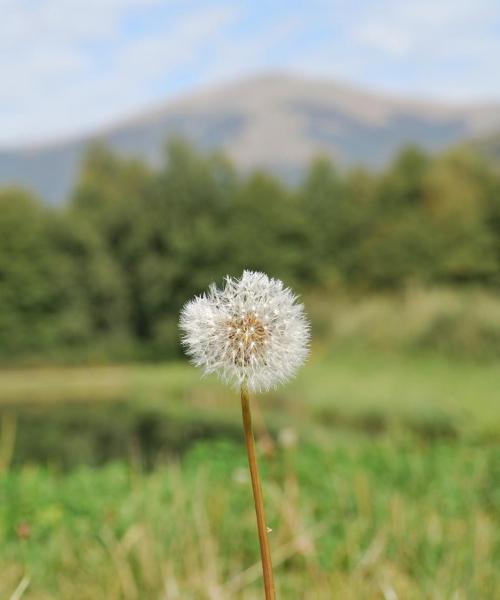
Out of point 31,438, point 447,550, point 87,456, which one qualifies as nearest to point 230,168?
point 31,438

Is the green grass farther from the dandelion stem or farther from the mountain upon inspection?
the mountain

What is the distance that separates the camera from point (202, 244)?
21578mm

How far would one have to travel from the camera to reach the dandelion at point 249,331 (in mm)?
771

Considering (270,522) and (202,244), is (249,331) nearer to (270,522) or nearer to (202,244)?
(270,522)

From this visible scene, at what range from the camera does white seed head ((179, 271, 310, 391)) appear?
2.55ft

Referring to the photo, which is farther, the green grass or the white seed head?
the green grass

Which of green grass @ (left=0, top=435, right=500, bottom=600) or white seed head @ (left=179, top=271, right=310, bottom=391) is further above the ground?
white seed head @ (left=179, top=271, right=310, bottom=391)

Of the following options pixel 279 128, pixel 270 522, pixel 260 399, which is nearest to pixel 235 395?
pixel 260 399

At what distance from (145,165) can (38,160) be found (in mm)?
111116

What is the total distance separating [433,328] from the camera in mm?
14820

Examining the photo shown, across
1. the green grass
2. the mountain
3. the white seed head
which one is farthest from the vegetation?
the mountain

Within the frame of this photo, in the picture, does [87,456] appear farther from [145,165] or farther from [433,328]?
[145,165]

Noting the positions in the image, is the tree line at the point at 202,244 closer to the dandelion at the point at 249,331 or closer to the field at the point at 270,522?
the field at the point at 270,522

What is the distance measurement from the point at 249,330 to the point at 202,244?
20854 millimetres
